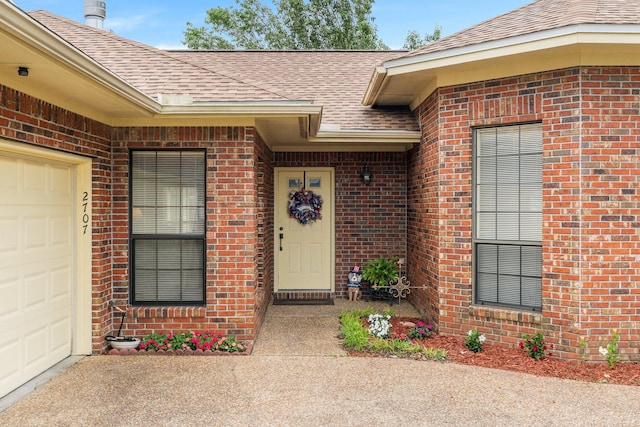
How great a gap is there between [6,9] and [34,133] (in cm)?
181

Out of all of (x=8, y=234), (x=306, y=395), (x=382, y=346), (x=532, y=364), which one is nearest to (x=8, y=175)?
(x=8, y=234)

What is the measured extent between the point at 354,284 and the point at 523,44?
15.8ft

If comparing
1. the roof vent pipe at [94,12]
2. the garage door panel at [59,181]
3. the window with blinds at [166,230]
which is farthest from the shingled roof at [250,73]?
the roof vent pipe at [94,12]

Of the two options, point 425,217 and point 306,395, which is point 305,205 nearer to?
point 425,217

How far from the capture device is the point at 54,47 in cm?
342

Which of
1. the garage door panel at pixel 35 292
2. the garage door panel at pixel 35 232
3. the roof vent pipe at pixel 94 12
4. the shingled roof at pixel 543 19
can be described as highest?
the roof vent pipe at pixel 94 12

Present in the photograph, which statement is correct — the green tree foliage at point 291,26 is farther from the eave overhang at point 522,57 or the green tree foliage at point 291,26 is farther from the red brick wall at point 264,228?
the eave overhang at point 522,57

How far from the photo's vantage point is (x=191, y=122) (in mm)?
5836

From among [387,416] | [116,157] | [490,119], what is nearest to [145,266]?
[116,157]

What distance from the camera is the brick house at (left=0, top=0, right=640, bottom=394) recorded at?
4723mm

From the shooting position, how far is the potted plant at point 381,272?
27.2ft

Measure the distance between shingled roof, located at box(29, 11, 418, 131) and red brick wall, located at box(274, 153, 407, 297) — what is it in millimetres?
983

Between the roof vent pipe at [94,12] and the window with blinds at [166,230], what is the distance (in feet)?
20.4

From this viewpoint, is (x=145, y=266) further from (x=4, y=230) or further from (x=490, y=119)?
(x=490, y=119)
